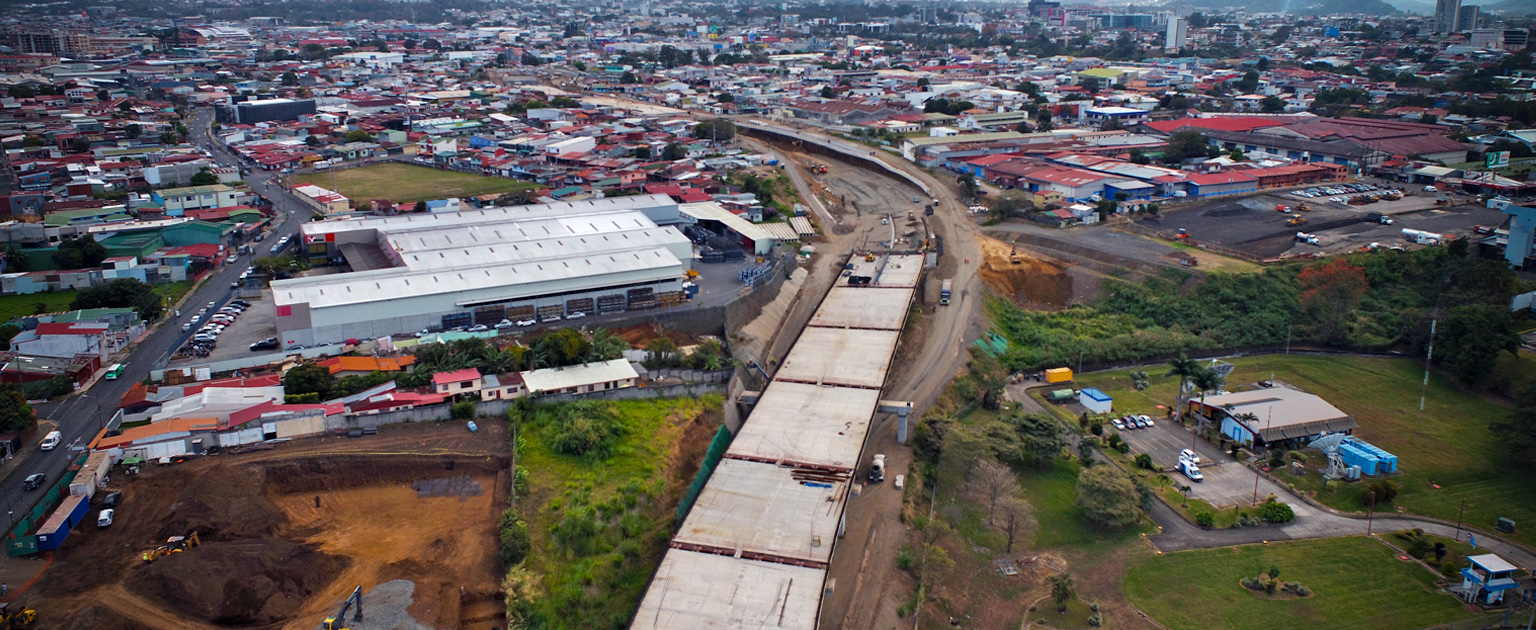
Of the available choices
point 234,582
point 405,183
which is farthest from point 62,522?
point 405,183

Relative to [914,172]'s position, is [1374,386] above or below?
below

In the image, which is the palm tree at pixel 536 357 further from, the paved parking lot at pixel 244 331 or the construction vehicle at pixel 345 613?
the construction vehicle at pixel 345 613

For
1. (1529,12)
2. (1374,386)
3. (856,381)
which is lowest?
(1374,386)

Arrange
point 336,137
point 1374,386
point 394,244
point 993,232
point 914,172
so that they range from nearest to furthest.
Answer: point 1374,386
point 394,244
point 993,232
point 914,172
point 336,137

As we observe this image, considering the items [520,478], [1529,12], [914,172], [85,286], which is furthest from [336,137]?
[1529,12]

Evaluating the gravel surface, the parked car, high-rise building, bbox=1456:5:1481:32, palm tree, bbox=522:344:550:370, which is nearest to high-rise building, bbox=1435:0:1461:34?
high-rise building, bbox=1456:5:1481:32

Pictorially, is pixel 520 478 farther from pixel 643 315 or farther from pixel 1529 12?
pixel 1529 12

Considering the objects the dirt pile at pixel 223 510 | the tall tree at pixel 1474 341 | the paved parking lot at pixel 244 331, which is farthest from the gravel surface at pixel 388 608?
the tall tree at pixel 1474 341

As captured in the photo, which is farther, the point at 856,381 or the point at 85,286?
the point at 85,286
